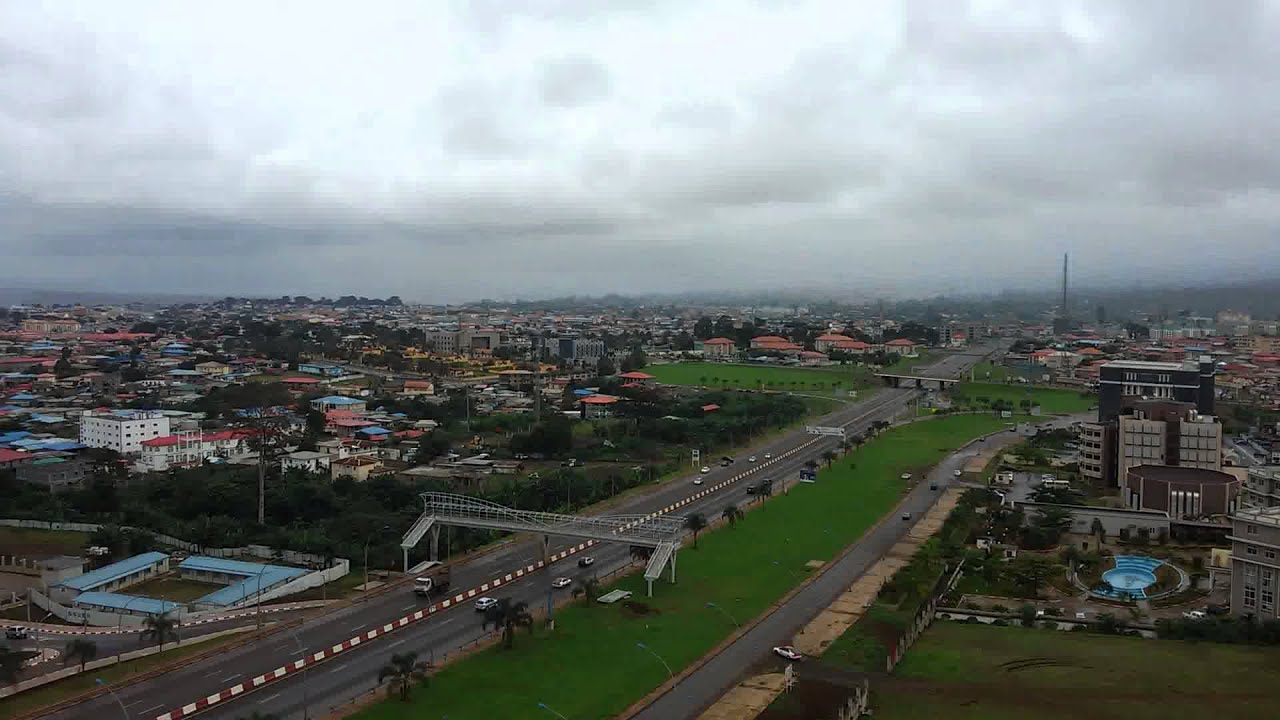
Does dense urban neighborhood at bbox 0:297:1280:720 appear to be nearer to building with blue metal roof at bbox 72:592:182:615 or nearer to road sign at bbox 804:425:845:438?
building with blue metal roof at bbox 72:592:182:615

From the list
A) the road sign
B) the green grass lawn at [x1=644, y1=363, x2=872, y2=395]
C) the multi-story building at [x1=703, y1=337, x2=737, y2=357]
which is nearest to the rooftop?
the road sign

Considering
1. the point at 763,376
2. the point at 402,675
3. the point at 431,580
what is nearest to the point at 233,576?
the point at 431,580

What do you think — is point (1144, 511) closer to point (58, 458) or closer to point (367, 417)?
point (367, 417)

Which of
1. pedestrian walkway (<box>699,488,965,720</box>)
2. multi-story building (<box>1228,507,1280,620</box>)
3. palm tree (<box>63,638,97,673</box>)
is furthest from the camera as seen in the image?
multi-story building (<box>1228,507,1280,620</box>)

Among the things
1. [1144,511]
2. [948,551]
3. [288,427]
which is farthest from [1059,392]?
[288,427]

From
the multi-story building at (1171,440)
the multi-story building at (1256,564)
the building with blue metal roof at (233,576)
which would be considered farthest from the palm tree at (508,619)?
the multi-story building at (1171,440)

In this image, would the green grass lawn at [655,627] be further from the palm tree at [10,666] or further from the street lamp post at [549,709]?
the palm tree at [10,666]

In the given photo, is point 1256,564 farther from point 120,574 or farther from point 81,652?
point 120,574
